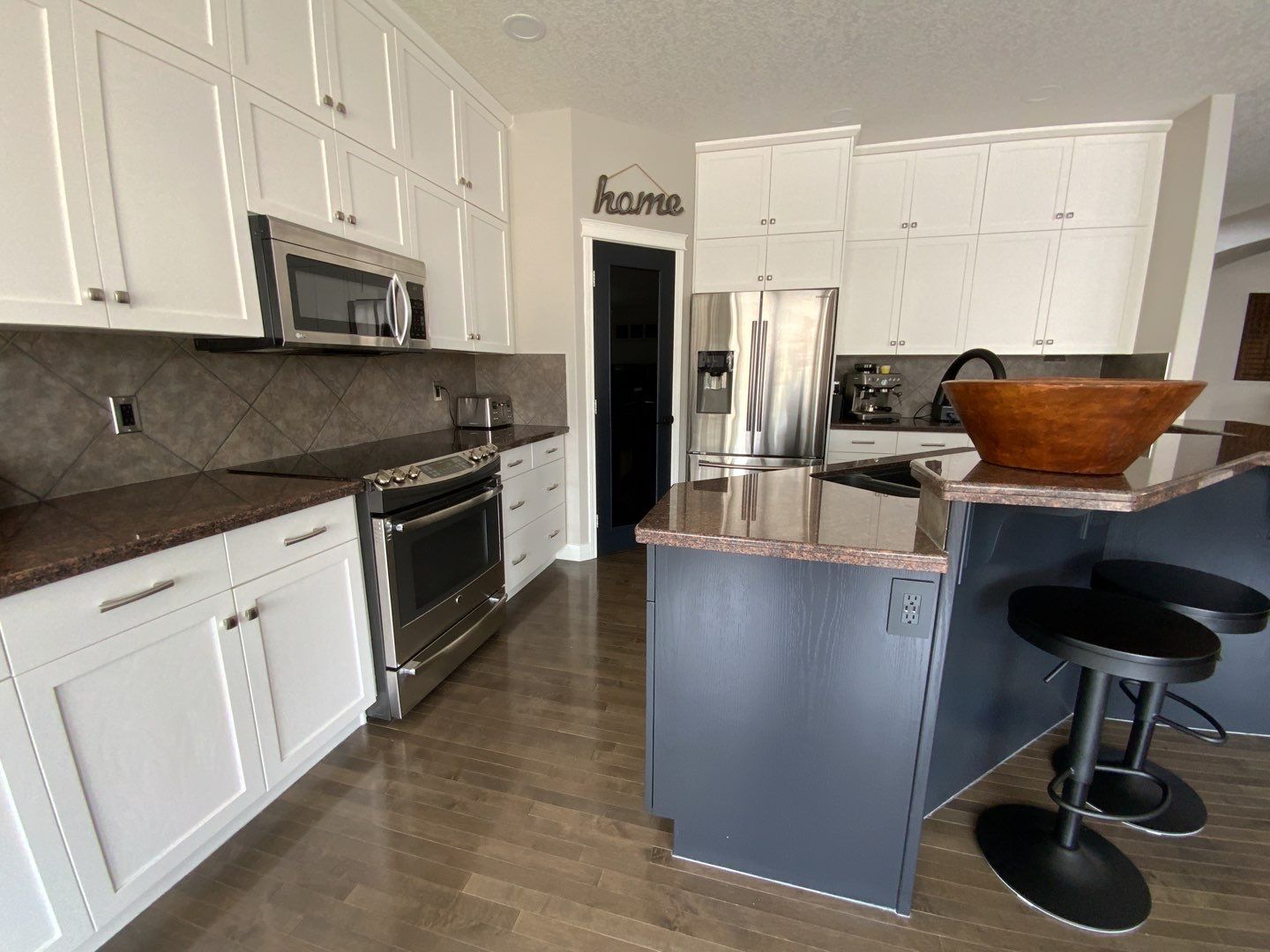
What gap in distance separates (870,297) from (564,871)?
12.5 ft

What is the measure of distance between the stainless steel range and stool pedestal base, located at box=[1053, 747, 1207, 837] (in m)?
2.15

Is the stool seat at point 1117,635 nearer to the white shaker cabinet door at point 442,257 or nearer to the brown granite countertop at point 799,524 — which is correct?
the brown granite countertop at point 799,524

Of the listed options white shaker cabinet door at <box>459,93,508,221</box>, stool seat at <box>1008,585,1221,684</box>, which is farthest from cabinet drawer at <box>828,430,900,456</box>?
white shaker cabinet door at <box>459,93,508,221</box>

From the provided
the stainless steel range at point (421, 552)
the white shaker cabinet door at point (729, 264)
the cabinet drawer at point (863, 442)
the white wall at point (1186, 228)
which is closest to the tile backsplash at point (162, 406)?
the stainless steel range at point (421, 552)

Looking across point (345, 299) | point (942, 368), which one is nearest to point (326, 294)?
point (345, 299)

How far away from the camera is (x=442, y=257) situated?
2568 millimetres

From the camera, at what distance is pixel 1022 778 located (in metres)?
1.66

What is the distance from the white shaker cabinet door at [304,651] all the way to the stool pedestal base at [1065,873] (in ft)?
6.66

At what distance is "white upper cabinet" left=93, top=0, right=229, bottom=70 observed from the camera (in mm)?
1279

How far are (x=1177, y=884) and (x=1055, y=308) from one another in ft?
11.1

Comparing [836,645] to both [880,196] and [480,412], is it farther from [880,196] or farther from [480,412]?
[880,196]

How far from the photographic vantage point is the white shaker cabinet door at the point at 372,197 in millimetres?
1972

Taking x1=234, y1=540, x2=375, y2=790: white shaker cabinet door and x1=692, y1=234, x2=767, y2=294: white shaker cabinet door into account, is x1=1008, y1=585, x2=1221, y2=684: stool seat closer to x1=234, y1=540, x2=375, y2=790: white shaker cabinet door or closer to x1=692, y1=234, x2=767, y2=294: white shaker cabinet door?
x1=234, y1=540, x2=375, y2=790: white shaker cabinet door

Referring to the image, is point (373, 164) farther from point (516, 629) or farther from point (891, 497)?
point (891, 497)
